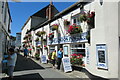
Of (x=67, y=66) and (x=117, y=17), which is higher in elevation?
(x=117, y=17)

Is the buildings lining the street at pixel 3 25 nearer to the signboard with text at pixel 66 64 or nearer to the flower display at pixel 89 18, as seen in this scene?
the signboard with text at pixel 66 64

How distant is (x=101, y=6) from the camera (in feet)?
18.6

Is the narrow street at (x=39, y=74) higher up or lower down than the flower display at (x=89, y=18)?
lower down

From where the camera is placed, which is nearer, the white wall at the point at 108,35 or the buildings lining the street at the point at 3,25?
the white wall at the point at 108,35

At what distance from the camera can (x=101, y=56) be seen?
5523 mm

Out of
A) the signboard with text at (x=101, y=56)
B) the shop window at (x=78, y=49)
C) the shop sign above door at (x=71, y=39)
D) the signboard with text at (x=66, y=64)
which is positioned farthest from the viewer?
the shop window at (x=78, y=49)

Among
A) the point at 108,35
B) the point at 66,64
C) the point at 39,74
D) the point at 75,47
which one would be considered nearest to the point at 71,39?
the point at 75,47

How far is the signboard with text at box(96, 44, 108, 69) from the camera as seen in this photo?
205 inches

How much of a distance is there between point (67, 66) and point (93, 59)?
2768 millimetres

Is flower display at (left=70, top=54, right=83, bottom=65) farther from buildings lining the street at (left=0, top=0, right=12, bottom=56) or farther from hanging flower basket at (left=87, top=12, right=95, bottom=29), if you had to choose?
buildings lining the street at (left=0, top=0, right=12, bottom=56)

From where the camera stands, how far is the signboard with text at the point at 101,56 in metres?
5.21

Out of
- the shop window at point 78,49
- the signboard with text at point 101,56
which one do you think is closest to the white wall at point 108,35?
the signboard with text at point 101,56

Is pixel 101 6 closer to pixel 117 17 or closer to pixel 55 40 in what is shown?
pixel 117 17

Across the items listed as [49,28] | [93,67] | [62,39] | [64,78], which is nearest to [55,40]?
[62,39]
